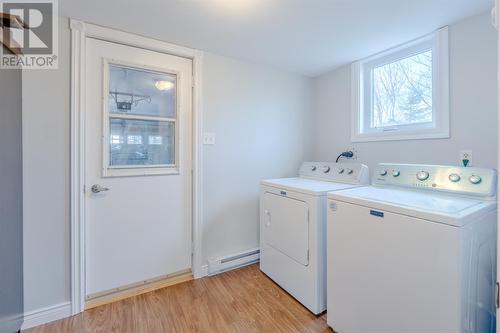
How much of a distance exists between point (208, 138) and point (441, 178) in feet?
5.83

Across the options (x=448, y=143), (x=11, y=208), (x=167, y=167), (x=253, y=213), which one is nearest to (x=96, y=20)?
(x=167, y=167)

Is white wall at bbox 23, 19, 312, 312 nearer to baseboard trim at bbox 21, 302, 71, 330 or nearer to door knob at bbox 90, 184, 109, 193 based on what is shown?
baseboard trim at bbox 21, 302, 71, 330

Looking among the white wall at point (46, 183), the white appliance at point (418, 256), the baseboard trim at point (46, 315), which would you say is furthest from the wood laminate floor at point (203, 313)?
the white appliance at point (418, 256)

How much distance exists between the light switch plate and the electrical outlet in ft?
6.38

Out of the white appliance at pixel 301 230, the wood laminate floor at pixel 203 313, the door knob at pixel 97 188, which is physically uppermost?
the door knob at pixel 97 188

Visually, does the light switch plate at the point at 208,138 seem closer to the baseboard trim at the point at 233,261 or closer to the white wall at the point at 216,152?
the white wall at the point at 216,152

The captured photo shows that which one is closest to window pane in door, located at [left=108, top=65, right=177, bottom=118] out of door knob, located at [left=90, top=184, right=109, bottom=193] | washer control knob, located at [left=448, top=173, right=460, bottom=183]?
door knob, located at [left=90, top=184, right=109, bottom=193]

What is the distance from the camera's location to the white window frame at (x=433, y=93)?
175cm

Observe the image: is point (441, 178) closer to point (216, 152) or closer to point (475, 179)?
point (475, 179)

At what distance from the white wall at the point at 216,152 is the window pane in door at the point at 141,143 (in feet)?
1.00

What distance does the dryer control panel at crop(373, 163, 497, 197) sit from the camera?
1.27 meters

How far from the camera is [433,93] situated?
6.07ft

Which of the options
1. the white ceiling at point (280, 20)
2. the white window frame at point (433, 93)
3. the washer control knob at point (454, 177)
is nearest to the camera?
the washer control knob at point (454, 177)

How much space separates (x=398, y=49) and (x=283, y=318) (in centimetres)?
238
